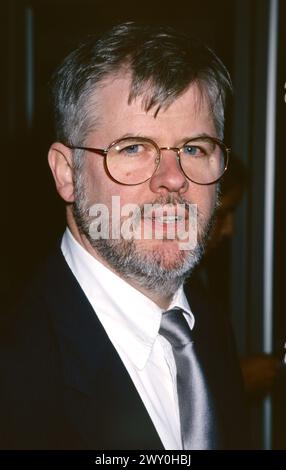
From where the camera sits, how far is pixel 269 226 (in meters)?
2.43

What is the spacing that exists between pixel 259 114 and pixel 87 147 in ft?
4.76

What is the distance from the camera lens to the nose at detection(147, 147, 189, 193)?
1.01 meters

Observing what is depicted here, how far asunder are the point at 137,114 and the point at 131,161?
3.6 inches

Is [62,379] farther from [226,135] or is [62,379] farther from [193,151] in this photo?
[226,135]

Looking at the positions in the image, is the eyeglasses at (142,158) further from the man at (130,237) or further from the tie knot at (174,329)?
the tie knot at (174,329)

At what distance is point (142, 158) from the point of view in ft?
3.43

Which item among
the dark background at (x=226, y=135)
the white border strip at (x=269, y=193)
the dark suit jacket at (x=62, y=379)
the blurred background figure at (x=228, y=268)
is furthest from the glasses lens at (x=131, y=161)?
the white border strip at (x=269, y=193)

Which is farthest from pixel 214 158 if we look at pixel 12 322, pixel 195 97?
pixel 12 322

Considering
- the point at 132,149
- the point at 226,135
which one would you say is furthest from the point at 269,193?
the point at 132,149

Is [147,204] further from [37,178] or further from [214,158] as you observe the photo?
[37,178]

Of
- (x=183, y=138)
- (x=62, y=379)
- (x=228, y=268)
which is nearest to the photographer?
(x=62, y=379)

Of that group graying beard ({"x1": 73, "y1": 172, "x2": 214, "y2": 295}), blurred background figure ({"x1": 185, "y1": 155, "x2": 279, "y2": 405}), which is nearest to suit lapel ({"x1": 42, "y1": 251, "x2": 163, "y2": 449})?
graying beard ({"x1": 73, "y1": 172, "x2": 214, "y2": 295})

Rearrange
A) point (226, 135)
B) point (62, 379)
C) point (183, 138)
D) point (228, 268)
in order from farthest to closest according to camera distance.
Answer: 1. point (228, 268)
2. point (226, 135)
3. point (183, 138)
4. point (62, 379)

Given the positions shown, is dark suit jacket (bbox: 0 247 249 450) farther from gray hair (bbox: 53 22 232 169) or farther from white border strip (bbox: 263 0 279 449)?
white border strip (bbox: 263 0 279 449)
